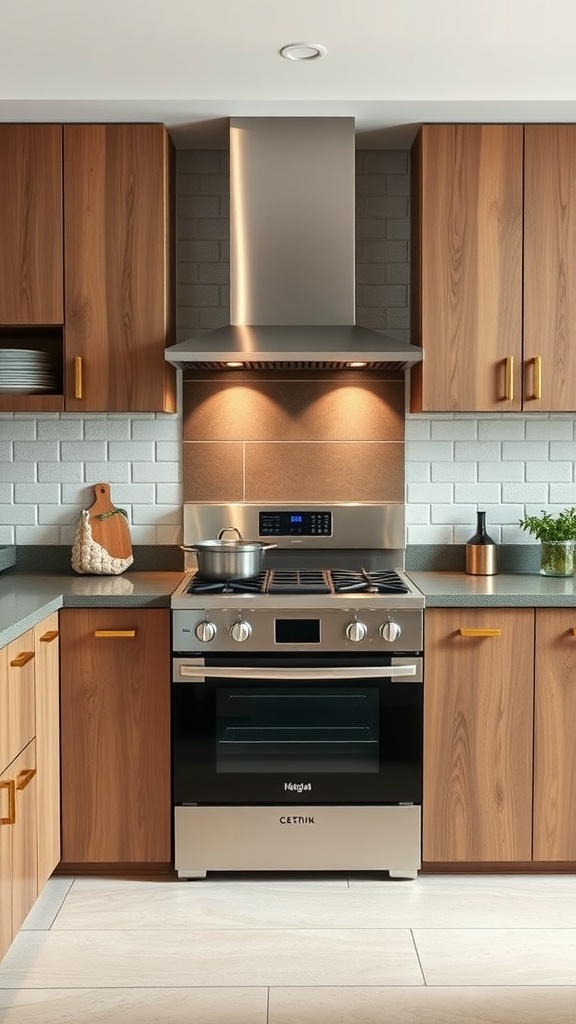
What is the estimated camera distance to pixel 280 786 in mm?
3021

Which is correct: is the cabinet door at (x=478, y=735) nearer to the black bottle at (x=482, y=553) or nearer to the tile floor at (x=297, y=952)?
the tile floor at (x=297, y=952)

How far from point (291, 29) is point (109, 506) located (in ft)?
5.86

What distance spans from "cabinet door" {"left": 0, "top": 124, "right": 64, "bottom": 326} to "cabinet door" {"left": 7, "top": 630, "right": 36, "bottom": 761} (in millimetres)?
1252

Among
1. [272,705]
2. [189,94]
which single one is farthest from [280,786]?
[189,94]

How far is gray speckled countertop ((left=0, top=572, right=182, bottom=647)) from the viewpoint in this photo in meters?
2.59

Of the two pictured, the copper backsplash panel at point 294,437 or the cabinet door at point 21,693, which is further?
the copper backsplash panel at point 294,437

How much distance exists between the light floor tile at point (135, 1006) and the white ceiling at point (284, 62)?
2.58 meters

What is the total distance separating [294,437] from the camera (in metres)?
3.59

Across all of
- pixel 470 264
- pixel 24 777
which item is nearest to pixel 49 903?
pixel 24 777

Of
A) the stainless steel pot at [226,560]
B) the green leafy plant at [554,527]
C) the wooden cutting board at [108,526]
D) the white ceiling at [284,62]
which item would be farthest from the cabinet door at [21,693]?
the green leafy plant at [554,527]

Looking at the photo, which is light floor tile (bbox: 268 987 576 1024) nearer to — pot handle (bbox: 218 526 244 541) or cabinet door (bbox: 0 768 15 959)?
A: cabinet door (bbox: 0 768 15 959)

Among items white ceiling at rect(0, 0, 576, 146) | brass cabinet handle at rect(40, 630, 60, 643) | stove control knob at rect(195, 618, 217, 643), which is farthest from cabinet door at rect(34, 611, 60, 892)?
white ceiling at rect(0, 0, 576, 146)

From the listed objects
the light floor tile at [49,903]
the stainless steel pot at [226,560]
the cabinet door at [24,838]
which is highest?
the stainless steel pot at [226,560]

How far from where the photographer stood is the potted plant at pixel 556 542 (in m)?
3.35
